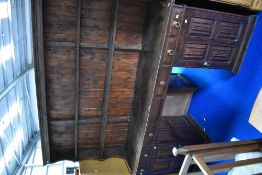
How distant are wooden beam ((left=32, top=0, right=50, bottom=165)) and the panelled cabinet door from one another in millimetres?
1672

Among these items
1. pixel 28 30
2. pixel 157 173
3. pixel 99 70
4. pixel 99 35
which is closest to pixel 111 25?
pixel 99 35

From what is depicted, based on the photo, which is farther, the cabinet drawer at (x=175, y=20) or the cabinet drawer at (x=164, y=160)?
the cabinet drawer at (x=164, y=160)

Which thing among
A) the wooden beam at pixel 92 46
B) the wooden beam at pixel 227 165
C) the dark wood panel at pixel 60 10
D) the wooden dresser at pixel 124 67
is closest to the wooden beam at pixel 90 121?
the wooden dresser at pixel 124 67

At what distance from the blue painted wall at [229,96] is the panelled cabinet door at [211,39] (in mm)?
157

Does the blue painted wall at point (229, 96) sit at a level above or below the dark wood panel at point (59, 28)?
below

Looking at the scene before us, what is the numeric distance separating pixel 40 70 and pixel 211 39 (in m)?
2.21

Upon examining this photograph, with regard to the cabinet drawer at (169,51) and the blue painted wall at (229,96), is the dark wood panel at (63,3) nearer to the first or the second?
the cabinet drawer at (169,51)

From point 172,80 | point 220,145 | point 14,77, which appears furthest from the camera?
point 172,80

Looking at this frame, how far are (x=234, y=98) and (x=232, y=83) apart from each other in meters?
0.21

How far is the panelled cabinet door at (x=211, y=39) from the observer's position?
244 centimetres

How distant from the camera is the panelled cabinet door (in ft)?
8.02

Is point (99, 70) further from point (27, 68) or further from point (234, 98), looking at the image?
point (234, 98)

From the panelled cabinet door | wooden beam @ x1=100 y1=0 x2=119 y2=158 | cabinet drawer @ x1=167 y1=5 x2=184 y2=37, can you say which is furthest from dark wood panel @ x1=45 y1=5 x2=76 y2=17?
the panelled cabinet door

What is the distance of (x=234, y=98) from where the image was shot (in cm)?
294
